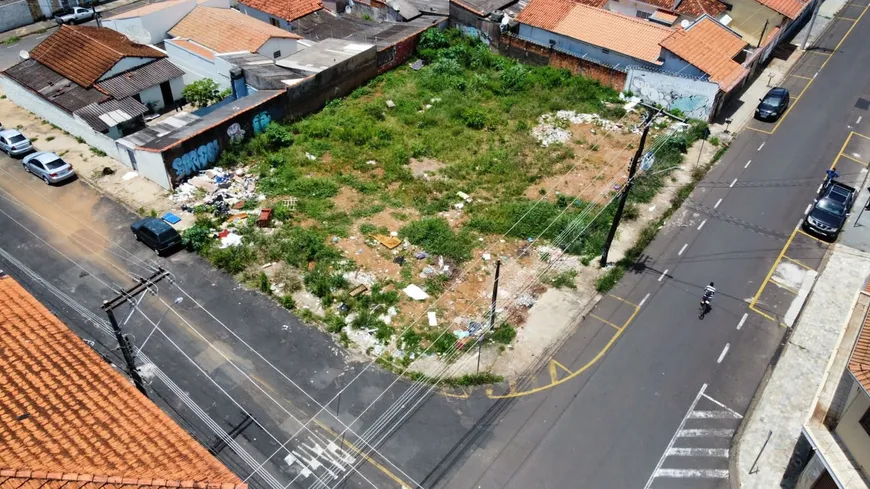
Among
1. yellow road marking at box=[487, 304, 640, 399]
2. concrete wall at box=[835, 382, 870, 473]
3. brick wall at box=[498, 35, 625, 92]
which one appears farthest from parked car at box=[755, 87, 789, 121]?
concrete wall at box=[835, 382, 870, 473]

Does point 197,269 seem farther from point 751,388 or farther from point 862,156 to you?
point 862,156

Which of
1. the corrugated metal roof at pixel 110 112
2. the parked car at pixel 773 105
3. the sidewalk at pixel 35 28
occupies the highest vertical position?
the parked car at pixel 773 105

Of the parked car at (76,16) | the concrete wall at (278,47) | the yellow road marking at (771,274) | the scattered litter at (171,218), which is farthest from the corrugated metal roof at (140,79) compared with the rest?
the yellow road marking at (771,274)

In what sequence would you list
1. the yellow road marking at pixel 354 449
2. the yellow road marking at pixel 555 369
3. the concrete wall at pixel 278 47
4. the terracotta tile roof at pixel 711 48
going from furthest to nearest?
1. the concrete wall at pixel 278 47
2. the terracotta tile roof at pixel 711 48
3. the yellow road marking at pixel 555 369
4. the yellow road marking at pixel 354 449

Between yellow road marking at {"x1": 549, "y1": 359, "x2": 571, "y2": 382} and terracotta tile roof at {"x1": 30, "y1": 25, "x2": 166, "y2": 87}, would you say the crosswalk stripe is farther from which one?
terracotta tile roof at {"x1": 30, "y1": 25, "x2": 166, "y2": 87}

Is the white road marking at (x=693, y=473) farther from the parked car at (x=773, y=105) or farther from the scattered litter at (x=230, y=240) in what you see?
the parked car at (x=773, y=105)

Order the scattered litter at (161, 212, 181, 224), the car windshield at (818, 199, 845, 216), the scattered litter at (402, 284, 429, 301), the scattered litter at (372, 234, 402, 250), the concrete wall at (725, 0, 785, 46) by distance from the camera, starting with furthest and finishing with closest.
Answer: the concrete wall at (725, 0, 785, 46)
the car windshield at (818, 199, 845, 216)
the scattered litter at (161, 212, 181, 224)
the scattered litter at (372, 234, 402, 250)
the scattered litter at (402, 284, 429, 301)

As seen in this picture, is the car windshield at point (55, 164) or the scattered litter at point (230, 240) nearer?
the scattered litter at point (230, 240)
